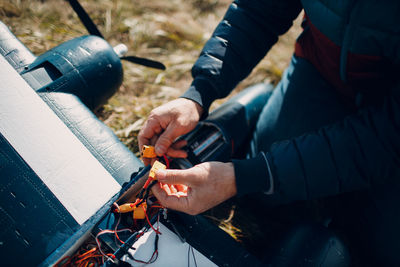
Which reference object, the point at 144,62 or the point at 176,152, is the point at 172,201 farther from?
the point at 144,62

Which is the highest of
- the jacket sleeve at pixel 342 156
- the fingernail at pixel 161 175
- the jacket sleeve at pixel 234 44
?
the jacket sleeve at pixel 234 44

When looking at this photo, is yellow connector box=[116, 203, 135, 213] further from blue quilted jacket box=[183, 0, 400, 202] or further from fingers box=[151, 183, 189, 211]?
blue quilted jacket box=[183, 0, 400, 202]

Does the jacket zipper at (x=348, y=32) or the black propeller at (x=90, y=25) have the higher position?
the black propeller at (x=90, y=25)

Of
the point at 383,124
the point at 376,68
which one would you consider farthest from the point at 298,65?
the point at 383,124

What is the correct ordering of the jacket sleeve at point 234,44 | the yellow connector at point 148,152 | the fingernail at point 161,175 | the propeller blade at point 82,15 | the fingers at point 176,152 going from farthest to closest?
1. the propeller blade at point 82,15
2. the jacket sleeve at point 234,44
3. the fingers at point 176,152
4. the yellow connector at point 148,152
5. the fingernail at point 161,175

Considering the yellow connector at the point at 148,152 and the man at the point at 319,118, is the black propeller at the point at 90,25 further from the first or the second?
the yellow connector at the point at 148,152

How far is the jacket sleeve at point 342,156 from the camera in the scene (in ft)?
3.59

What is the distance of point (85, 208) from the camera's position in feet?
3.48

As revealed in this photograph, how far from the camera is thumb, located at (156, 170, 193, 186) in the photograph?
1026 millimetres

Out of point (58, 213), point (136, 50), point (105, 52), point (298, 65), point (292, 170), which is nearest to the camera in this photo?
point (58, 213)

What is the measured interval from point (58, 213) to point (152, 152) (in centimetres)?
45

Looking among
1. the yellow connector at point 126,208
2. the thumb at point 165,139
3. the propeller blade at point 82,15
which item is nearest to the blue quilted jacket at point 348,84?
the thumb at point 165,139

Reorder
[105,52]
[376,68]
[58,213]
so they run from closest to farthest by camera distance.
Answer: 1. [58,213]
2. [376,68]
3. [105,52]

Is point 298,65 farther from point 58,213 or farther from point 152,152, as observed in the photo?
point 58,213
